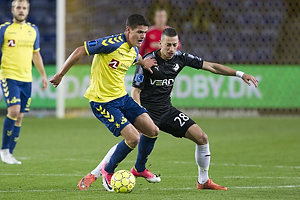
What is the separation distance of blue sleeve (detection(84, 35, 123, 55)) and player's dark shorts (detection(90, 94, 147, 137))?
0.51m

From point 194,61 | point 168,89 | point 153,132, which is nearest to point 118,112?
point 153,132

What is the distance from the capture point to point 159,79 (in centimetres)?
638

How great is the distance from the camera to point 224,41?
53.7 ft

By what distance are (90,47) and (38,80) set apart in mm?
Answer: 9402

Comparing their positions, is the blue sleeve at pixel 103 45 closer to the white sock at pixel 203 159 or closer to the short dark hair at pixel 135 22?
the short dark hair at pixel 135 22

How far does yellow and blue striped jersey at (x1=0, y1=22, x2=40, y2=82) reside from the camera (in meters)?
8.16

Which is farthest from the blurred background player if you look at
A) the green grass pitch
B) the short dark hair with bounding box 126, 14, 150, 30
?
the short dark hair with bounding box 126, 14, 150, 30

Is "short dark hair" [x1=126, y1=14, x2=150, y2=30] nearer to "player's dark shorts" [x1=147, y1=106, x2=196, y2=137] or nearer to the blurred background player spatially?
"player's dark shorts" [x1=147, y1=106, x2=196, y2=137]

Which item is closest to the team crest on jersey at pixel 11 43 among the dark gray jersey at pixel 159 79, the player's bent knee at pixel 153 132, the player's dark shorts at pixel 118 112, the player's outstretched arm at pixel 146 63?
the dark gray jersey at pixel 159 79

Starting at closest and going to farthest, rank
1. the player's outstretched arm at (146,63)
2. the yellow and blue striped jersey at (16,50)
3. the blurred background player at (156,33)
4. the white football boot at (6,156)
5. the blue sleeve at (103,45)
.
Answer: the blue sleeve at (103,45), the player's outstretched arm at (146,63), the white football boot at (6,156), the yellow and blue striped jersey at (16,50), the blurred background player at (156,33)

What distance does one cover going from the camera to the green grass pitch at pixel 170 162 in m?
5.59

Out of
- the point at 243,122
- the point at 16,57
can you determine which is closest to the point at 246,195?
the point at 16,57

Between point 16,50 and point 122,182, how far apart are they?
3522mm

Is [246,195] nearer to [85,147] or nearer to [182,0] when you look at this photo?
[85,147]
